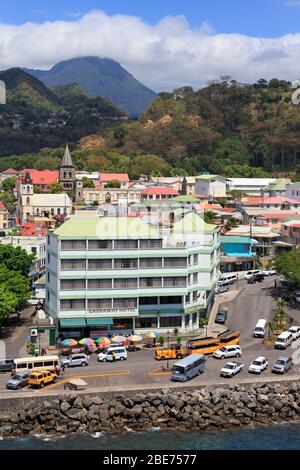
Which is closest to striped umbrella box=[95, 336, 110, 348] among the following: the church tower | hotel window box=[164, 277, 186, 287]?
hotel window box=[164, 277, 186, 287]

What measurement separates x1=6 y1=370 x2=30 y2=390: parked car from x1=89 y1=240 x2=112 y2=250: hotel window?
858 centimetres

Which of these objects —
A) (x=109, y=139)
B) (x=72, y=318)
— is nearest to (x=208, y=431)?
(x=72, y=318)

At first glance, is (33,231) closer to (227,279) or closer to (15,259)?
(15,259)

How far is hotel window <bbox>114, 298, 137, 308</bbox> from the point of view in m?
34.2

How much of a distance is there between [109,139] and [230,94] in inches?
1040

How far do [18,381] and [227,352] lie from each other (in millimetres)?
9755

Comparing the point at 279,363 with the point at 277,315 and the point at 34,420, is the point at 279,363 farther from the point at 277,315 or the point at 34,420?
the point at 34,420

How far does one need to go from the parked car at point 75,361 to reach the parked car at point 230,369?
6050 millimetres

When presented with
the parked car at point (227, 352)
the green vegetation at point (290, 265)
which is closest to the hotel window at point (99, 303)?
the parked car at point (227, 352)

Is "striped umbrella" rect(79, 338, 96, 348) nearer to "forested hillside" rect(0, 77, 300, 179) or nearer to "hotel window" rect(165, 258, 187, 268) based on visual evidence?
"hotel window" rect(165, 258, 187, 268)

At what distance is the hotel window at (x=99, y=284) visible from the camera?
3384 cm

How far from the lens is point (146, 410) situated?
84.3ft

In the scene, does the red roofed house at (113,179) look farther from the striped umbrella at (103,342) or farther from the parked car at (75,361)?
the parked car at (75,361)

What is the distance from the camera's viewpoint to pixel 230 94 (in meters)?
133
